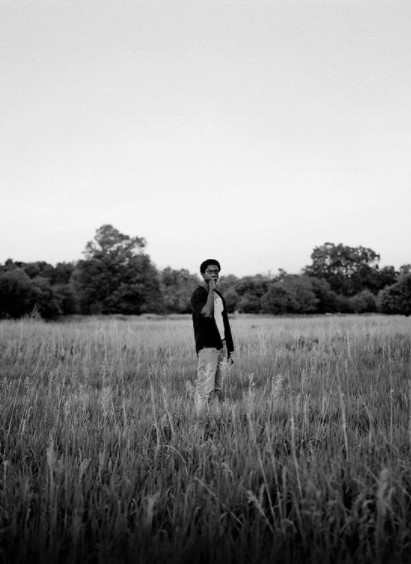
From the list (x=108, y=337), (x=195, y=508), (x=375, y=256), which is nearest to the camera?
(x=195, y=508)

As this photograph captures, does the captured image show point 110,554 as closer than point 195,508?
Yes

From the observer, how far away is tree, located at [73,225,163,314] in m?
46.2

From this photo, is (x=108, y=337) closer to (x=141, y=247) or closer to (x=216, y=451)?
(x=216, y=451)

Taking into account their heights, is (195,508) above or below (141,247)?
below

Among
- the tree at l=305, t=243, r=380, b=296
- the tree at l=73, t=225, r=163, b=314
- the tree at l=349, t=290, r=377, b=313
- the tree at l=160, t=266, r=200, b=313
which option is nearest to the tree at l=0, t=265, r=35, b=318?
the tree at l=73, t=225, r=163, b=314

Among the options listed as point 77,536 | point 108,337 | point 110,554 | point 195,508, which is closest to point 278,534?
point 195,508

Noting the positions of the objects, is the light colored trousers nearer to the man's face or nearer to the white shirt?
the white shirt

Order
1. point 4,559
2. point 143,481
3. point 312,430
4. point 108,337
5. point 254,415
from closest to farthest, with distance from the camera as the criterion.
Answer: point 4,559, point 143,481, point 312,430, point 254,415, point 108,337

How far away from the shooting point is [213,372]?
427cm

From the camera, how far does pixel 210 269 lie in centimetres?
460

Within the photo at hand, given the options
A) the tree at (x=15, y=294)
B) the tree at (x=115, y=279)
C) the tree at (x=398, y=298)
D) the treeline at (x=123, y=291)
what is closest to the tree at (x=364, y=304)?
the treeline at (x=123, y=291)

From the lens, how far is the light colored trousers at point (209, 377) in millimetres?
4071

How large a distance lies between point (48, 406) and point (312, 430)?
2538 mm

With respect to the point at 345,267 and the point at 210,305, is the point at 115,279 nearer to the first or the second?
the point at 210,305
